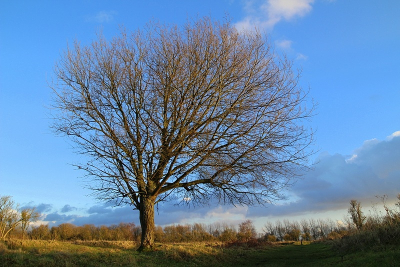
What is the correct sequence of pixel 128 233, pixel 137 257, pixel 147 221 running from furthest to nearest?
pixel 128 233
pixel 147 221
pixel 137 257

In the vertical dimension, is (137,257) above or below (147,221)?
below

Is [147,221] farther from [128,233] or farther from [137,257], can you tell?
[128,233]

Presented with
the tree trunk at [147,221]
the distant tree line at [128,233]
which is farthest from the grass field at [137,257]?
the distant tree line at [128,233]

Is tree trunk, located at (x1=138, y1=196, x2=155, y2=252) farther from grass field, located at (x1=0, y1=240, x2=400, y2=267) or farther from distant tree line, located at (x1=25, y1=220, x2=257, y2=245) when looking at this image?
distant tree line, located at (x1=25, y1=220, x2=257, y2=245)

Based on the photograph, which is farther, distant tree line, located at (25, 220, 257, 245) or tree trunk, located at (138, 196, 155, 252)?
distant tree line, located at (25, 220, 257, 245)

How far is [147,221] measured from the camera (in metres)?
12.9

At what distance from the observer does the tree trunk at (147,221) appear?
12852 millimetres

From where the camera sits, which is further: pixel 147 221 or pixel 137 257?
pixel 147 221

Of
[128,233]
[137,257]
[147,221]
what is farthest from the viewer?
[128,233]

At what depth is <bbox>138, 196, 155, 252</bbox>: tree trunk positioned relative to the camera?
12.9m

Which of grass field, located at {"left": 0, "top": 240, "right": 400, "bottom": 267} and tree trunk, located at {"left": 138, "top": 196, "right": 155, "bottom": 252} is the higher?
tree trunk, located at {"left": 138, "top": 196, "right": 155, "bottom": 252}

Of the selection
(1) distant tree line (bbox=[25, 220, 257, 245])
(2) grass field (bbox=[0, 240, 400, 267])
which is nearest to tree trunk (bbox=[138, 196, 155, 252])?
(2) grass field (bbox=[0, 240, 400, 267])

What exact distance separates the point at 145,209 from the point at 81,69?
6.67 metres

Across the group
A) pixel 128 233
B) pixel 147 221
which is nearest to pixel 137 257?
pixel 147 221
